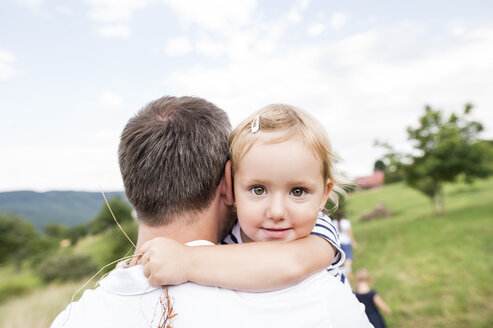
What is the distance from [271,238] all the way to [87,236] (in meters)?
20.3

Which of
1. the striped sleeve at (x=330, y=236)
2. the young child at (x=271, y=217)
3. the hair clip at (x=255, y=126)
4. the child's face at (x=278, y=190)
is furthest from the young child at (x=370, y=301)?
the hair clip at (x=255, y=126)

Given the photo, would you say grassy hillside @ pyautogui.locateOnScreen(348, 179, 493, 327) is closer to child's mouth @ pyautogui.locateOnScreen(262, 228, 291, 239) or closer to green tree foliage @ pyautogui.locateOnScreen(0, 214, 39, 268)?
child's mouth @ pyautogui.locateOnScreen(262, 228, 291, 239)

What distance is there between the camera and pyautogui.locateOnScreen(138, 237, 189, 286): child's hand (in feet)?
4.33

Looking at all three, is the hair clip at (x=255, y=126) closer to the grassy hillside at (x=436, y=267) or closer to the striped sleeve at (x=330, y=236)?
the striped sleeve at (x=330, y=236)

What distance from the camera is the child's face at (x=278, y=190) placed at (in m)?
1.59

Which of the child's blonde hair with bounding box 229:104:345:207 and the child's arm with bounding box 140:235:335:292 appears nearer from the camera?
the child's arm with bounding box 140:235:335:292

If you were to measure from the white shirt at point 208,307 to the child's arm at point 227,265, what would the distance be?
4 cm

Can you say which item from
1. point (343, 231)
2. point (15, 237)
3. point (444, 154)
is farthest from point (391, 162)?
point (15, 237)

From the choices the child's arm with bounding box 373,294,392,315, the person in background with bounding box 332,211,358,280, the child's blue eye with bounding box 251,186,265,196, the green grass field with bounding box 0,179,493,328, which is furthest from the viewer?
the green grass field with bounding box 0,179,493,328

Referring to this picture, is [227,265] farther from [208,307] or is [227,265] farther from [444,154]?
[444,154]

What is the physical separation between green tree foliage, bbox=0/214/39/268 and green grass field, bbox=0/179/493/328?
1.71m

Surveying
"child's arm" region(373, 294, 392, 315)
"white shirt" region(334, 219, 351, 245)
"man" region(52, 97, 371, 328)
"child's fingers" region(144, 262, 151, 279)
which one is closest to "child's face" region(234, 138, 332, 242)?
"man" region(52, 97, 371, 328)

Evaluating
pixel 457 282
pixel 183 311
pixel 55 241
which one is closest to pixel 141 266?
pixel 183 311

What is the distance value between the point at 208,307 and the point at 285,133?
0.83 meters
